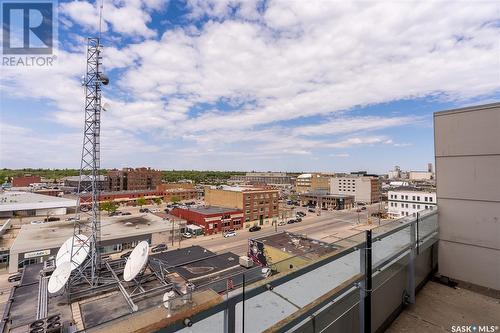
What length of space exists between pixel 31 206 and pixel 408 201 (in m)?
68.8

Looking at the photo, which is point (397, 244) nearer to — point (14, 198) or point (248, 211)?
point (248, 211)

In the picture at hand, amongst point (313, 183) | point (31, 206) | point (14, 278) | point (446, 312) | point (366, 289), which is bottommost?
point (14, 278)

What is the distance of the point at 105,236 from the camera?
30.0 metres

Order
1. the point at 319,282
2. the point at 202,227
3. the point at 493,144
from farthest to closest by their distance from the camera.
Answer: the point at 202,227, the point at 493,144, the point at 319,282

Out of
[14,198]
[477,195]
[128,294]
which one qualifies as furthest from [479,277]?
[14,198]

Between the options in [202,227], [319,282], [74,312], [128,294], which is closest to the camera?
[319,282]

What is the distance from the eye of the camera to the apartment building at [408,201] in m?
41.1

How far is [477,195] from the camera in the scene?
4.36 meters

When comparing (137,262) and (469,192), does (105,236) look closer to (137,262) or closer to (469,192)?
(137,262)

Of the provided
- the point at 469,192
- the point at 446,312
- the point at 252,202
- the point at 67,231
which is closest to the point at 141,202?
the point at 67,231

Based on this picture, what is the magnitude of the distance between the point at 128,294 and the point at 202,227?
23.7 meters

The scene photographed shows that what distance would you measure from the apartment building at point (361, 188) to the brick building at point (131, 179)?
5931 centimetres

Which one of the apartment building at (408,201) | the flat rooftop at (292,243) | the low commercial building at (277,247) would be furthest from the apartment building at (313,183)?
the low commercial building at (277,247)

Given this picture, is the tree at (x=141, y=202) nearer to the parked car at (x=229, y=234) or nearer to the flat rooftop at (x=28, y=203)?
the flat rooftop at (x=28, y=203)
